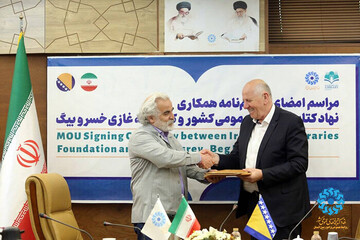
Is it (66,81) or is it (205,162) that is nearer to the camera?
(205,162)

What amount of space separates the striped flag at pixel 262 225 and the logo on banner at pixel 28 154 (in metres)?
2.32

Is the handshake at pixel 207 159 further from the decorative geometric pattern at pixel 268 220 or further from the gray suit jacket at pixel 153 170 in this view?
the decorative geometric pattern at pixel 268 220

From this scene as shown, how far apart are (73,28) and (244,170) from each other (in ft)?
7.17

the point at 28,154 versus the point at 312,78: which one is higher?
the point at 312,78

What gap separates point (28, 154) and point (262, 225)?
2.44 m

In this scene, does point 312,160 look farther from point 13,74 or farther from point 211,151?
point 13,74

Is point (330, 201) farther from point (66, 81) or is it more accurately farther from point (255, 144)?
point (66, 81)

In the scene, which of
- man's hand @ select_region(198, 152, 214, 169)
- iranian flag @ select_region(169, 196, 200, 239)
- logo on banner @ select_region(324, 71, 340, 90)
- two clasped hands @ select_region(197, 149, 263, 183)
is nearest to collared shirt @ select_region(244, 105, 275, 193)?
two clasped hands @ select_region(197, 149, 263, 183)

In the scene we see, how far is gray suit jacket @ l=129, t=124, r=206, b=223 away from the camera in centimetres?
491

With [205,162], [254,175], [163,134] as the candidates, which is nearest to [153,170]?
[163,134]

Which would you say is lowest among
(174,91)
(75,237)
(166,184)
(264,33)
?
(75,237)

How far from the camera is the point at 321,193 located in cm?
569

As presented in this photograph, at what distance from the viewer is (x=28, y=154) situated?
18.4 feet

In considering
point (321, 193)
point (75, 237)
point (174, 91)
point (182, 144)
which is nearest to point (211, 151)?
point (182, 144)
